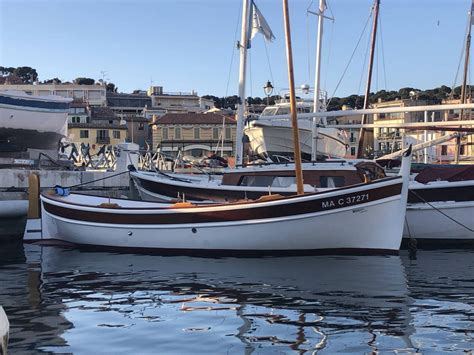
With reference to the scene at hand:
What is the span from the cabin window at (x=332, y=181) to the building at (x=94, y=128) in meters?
51.5

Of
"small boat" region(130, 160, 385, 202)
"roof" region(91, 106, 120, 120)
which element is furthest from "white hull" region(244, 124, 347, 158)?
"roof" region(91, 106, 120, 120)

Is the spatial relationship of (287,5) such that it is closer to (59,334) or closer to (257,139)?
(59,334)

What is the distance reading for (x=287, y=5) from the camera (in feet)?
48.4

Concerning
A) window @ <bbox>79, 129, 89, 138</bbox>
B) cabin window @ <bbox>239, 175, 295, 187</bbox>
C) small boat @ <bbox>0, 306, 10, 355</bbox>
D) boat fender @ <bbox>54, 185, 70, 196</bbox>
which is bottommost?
boat fender @ <bbox>54, 185, 70, 196</bbox>

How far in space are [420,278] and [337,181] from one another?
549 centimetres

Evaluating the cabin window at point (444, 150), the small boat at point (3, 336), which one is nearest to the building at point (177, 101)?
the cabin window at point (444, 150)

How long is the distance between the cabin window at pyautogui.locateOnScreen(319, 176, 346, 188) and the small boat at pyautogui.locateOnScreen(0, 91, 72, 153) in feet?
40.1

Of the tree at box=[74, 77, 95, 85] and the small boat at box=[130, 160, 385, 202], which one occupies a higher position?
the tree at box=[74, 77, 95, 85]

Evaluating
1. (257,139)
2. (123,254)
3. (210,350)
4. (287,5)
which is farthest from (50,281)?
(257,139)

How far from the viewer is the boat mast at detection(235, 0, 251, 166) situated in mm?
20953

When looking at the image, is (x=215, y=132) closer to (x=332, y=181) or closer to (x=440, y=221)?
(x=332, y=181)

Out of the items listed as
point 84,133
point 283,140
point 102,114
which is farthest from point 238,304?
point 102,114

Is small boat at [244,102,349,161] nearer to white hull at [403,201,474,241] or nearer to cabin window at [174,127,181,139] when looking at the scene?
white hull at [403,201,474,241]

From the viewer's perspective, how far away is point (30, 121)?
23.9 meters
